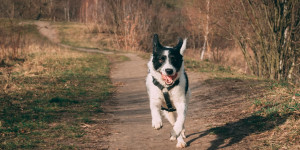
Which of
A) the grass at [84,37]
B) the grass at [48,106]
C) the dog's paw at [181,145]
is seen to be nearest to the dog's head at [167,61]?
the dog's paw at [181,145]

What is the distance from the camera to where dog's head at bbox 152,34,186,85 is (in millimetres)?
5152

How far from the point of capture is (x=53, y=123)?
7027 millimetres

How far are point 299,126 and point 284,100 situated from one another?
215 centimetres

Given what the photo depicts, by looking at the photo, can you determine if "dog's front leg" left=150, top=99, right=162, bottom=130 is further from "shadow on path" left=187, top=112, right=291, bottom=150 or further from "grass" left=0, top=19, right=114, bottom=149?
"grass" left=0, top=19, right=114, bottom=149

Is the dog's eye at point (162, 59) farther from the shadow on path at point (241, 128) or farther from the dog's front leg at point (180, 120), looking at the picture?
the shadow on path at point (241, 128)

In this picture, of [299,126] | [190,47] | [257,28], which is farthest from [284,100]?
[190,47]

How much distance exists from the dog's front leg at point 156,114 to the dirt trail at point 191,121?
723 mm

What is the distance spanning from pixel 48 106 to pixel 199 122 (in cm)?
417

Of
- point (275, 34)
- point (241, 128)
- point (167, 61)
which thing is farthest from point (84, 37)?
point (167, 61)

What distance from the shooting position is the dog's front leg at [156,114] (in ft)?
16.0

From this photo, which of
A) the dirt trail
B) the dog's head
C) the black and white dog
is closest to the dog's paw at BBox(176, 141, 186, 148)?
the black and white dog

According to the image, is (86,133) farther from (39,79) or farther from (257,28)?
(257,28)

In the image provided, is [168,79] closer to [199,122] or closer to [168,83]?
[168,83]

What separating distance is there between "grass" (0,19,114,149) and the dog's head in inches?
79.3
